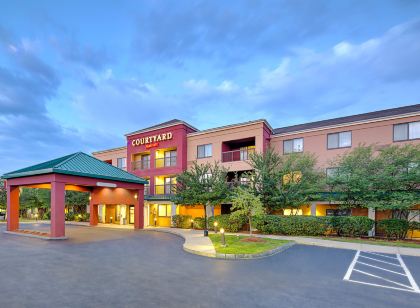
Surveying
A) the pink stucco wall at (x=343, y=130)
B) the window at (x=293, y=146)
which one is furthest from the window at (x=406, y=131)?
the window at (x=293, y=146)

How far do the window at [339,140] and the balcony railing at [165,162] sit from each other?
16.0m

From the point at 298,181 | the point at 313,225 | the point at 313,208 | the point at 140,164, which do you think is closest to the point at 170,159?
the point at 140,164

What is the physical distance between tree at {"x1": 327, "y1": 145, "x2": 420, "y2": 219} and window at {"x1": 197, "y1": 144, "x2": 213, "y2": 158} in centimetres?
1239

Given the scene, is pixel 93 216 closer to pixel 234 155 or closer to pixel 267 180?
pixel 234 155

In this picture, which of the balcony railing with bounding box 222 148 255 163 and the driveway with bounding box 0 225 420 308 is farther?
the balcony railing with bounding box 222 148 255 163

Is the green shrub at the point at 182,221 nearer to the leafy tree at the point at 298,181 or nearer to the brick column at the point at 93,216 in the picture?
the leafy tree at the point at 298,181

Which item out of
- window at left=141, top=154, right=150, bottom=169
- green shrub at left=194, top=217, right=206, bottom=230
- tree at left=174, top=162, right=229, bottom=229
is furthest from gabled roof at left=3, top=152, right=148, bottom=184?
window at left=141, top=154, right=150, bottom=169

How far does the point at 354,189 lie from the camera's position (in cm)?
1872

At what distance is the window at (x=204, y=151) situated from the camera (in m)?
28.6

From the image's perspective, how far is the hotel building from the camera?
22188 millimetres

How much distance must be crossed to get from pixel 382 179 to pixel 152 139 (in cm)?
2262

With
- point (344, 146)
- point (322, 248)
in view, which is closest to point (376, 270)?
point (322, 248)

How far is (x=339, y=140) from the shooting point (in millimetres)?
24000

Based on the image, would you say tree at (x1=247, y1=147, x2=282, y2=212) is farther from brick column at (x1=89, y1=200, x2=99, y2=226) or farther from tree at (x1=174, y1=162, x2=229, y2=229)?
brick column at (x1=89, y1=200, x2=99, y2=226)
